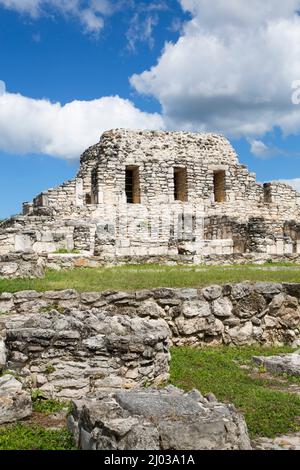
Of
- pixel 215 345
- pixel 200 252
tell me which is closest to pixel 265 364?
pixel 215 345

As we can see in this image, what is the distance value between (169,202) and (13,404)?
20.9m

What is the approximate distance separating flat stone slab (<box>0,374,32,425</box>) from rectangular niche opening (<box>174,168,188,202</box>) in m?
21.4

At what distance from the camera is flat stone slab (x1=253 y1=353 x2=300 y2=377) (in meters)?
9.64

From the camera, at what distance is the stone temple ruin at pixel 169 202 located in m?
23.2

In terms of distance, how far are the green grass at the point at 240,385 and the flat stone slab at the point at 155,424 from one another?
1167 mm

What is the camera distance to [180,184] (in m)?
28.6

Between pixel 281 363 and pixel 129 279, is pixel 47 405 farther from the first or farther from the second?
pixel 129 279

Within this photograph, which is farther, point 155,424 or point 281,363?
point 281,363

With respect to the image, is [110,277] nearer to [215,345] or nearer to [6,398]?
[215,345]

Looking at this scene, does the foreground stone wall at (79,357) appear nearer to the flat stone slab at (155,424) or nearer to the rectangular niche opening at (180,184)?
the flat stone slab at (155,424)

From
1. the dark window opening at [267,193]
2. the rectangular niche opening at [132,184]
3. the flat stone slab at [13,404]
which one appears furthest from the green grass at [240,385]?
the dark window opening at [267,193]

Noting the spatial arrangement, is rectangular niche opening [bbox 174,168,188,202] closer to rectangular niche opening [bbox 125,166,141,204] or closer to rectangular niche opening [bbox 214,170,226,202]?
rectangular niche opening [bbox 214,170,226,202]

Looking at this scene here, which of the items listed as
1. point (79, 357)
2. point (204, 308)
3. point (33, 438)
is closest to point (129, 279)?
point (204, 308)

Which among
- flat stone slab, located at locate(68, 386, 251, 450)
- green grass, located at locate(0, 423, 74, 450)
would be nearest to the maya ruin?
flat stone slab, located at locate(68, 386, 251, 450)
